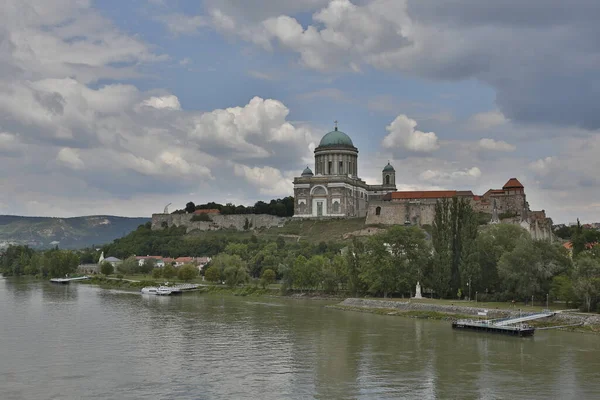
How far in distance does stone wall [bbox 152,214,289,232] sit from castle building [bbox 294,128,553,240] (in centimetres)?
457

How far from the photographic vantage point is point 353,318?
42.5 metres

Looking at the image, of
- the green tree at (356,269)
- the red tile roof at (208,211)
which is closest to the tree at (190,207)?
the red tile roof at (208,211)

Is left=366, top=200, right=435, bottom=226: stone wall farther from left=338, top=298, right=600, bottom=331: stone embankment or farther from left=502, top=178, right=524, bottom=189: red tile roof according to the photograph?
left=338, top=298, right=600, bottom=331: stone embankment

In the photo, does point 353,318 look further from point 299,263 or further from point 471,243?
point 299,263

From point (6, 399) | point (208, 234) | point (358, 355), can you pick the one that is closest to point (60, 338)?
point (6, 399)

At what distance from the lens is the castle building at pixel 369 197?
286 feet

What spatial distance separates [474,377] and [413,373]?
2.12 m

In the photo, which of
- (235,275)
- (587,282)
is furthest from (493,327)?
(235,275)

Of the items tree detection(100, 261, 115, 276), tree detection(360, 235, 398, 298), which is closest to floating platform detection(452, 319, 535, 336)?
tree detection(360, 235, 398, 298)

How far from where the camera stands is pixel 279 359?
27891 mm

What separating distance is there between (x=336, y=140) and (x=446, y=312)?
64033mm

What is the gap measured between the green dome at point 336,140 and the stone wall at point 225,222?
13.2 meters

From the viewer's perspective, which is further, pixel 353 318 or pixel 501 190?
pixel 501 190

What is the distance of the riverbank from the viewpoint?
35.4 meters
